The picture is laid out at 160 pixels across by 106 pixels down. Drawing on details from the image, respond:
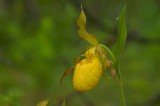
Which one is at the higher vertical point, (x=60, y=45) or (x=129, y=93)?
(x=60, y=45)

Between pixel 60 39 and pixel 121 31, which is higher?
pixel 60 39

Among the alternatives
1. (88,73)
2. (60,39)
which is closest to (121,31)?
(88,73)

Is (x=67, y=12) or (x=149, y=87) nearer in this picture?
(x=67, y=12)

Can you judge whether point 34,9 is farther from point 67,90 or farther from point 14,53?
point 67,90

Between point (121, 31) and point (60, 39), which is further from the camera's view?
point (60, 39)

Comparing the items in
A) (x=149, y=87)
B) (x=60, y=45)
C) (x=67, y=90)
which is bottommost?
(x=149, y=87)

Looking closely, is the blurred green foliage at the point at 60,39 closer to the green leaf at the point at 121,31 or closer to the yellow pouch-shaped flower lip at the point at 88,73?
the yellow pouch-shaped flower lip at the point at 88,73

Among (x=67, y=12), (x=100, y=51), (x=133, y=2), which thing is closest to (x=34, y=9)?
(x=67, y=12)

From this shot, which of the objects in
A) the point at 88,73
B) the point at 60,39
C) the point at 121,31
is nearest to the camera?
the point at 121,31

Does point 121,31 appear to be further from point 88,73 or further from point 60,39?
point 60,39
